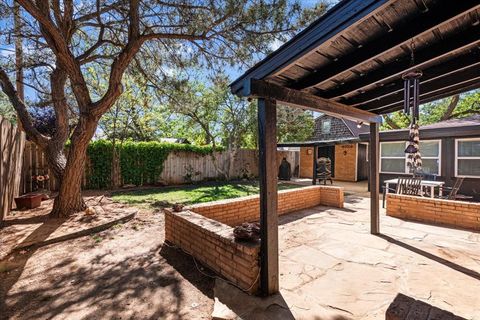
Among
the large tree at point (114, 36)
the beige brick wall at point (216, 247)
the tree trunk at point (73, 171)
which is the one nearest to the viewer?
the beige brick wall at point (216, 247)

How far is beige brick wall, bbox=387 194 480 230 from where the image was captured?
461 centimetres

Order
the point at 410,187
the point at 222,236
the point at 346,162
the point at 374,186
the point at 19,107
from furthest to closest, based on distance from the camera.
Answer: the point at 346,162, the point at 410,187, the point at 19,107, the point at 374,186, the point at 222,236

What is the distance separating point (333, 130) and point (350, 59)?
48.1 ft

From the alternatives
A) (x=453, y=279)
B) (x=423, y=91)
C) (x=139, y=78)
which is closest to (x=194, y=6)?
(x=139, y=78)

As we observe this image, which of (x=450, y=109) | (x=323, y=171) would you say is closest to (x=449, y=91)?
(x=323, y=171)

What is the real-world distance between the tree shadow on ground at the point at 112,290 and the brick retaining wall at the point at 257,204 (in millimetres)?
1193

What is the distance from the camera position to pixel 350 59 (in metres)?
2.53

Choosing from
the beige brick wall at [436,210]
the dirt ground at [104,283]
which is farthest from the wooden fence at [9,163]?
the beige brick wall at [436,210]

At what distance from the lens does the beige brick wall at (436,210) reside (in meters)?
4.61

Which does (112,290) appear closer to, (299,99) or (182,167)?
(299,99)

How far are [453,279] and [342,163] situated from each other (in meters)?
12.1

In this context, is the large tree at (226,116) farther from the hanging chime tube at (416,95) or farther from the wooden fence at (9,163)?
the hanging chime tube at (416,95)

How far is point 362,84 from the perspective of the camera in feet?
10.2

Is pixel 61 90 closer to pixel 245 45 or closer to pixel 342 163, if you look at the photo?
pixel 245 45
